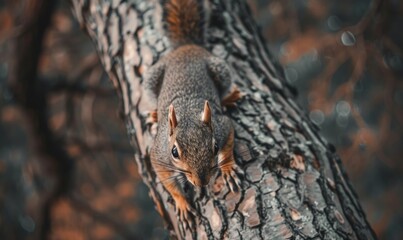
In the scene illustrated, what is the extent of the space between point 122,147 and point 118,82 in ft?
6.28

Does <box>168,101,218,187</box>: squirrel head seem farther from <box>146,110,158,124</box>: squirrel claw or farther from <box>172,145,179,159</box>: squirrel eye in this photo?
<box>146,110,158,124</box>: squirrel claw

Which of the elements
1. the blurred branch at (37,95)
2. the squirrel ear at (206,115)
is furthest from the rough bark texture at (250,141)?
the blurred branch at (37,95)

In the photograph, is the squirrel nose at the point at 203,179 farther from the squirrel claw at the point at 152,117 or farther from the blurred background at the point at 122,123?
the blurred background at the point at 122,123

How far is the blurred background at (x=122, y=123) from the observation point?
405cm

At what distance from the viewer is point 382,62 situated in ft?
12.6

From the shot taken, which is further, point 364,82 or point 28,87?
point 364,82

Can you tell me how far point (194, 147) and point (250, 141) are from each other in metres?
0.25

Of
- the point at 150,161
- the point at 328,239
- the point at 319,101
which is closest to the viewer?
the point at 328,239

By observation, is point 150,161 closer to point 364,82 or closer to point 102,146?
point 102,146

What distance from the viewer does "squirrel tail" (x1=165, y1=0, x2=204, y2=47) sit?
9.91ft

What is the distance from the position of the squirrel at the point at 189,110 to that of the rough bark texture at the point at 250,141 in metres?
0.05

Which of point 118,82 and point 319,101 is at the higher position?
point 118,82

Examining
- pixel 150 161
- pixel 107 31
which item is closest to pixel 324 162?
pixel 150 161

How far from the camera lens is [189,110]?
270 centimetres
